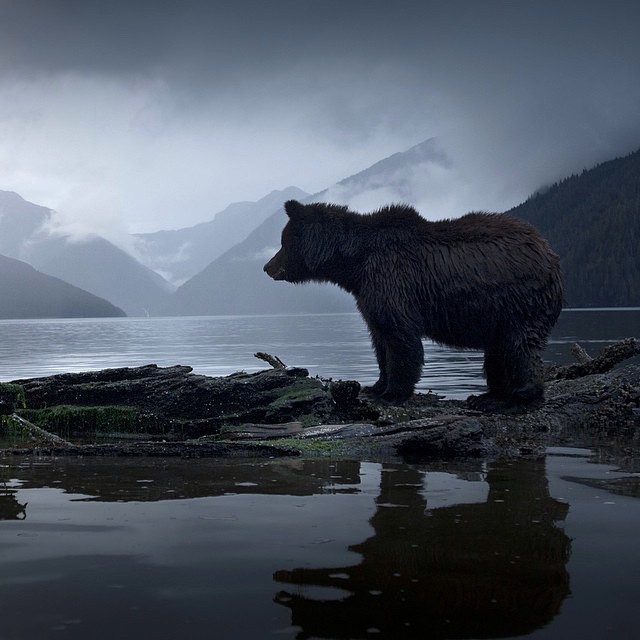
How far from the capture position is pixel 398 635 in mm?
3158

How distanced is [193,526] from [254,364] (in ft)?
86.7

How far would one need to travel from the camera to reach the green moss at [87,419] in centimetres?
1161

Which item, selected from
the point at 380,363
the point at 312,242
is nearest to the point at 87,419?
the point at 312,242

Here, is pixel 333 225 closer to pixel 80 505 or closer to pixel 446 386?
pixel 80 505

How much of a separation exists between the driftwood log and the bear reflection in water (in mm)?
2957

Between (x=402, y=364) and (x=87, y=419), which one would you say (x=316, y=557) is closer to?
(x=402, y=364)

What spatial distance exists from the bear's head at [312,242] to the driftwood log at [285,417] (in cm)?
172

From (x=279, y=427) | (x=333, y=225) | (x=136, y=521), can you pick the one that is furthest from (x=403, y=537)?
(x=333, y=225)

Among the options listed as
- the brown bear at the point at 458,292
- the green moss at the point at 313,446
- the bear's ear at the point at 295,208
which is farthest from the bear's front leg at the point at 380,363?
the green moss at the point at 313,446

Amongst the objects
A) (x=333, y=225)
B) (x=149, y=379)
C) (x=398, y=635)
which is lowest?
(x=398, y=635)

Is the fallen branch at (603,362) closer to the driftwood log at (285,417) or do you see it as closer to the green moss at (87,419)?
the driftwood log at (285,417)

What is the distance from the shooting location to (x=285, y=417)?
10.6m

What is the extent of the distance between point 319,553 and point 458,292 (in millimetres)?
6758

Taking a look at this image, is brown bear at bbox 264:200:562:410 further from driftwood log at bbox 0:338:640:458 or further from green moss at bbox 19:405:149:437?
green moss at bbox 19:405:149:437
